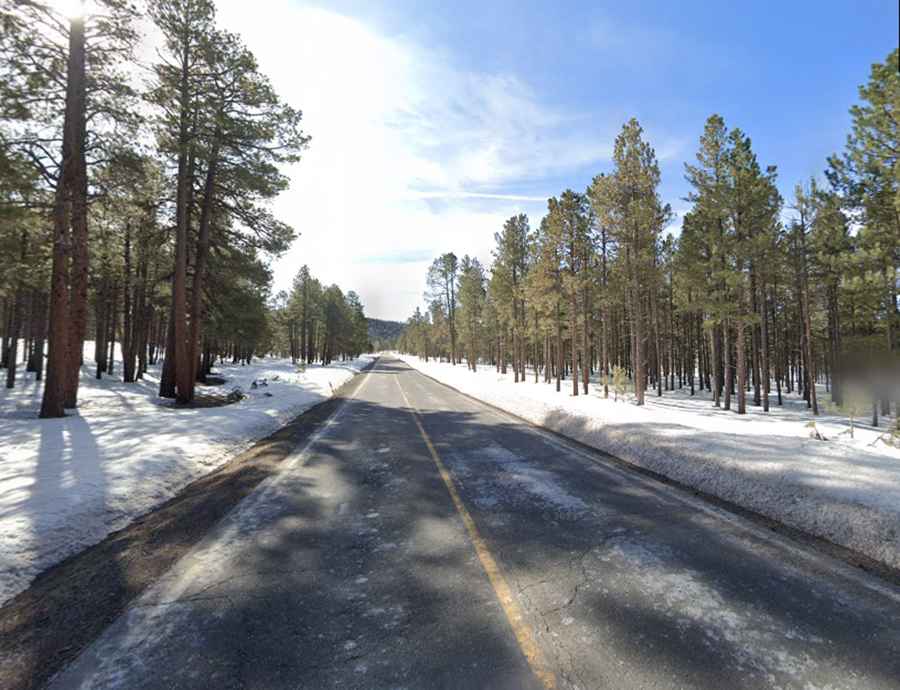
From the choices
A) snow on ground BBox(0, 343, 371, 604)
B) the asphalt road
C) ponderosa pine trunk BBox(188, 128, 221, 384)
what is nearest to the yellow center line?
the asphalt road

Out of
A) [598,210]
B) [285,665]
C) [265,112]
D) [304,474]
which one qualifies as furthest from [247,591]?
[598,210]

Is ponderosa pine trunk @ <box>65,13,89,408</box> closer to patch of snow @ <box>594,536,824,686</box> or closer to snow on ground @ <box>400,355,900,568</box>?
patch of snow @ <box>594,536,824,686</box>

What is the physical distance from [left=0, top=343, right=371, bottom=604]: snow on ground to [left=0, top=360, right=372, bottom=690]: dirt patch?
25cm

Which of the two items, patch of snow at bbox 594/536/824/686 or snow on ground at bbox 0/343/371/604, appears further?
snow on ground at bbox 0/343/371/604

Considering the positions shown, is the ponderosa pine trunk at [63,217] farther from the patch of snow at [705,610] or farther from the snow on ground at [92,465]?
the patch of snow at [705,610]

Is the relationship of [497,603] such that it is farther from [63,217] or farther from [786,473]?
[63,217]

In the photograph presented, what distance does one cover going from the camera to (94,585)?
3.86m

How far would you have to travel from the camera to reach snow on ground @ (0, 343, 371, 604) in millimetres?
4625

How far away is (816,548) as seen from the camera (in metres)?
4.61

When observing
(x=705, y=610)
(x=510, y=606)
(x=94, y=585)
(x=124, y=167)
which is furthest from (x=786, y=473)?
(x=124, y=167)

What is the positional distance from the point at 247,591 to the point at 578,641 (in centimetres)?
279

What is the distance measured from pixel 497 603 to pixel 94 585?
3.69m

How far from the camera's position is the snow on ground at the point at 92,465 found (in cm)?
462

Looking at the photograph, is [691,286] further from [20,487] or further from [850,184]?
[20,487]
